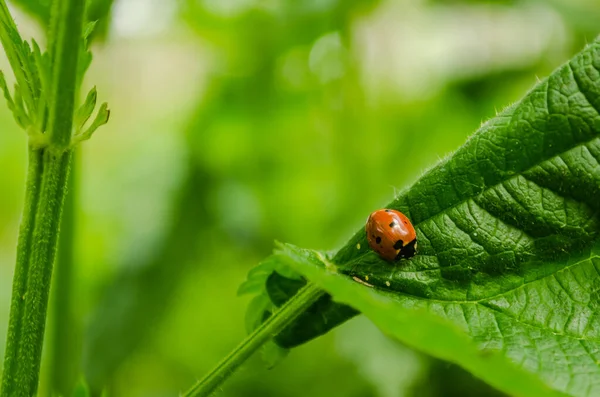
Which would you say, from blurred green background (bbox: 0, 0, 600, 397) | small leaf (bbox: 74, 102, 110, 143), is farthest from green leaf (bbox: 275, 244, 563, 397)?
blurred green background (bbox: 0, 0, 600, 397)

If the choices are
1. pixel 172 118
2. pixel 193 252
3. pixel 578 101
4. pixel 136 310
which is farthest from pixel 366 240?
pixel 172 118

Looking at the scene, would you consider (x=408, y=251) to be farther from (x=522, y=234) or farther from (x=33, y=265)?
(x=33, y=265)

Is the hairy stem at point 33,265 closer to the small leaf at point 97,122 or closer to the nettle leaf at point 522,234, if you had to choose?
the small leaf at point 97,122

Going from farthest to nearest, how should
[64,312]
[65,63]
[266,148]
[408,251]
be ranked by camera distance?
[266,148] → [64,312] → [408,251] → [65,63]

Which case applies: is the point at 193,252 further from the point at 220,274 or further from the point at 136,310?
the point at 136,310

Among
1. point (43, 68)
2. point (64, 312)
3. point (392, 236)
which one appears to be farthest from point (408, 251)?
point (64, 312)

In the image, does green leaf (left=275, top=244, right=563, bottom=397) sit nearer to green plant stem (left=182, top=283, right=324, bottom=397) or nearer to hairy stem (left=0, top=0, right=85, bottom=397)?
green plant stem (left=182, top=283, right=324, bottom=397)
